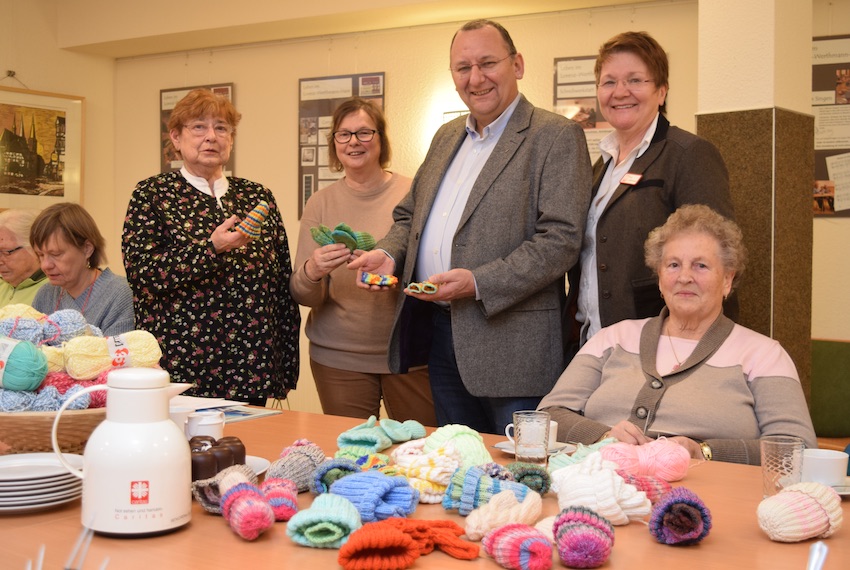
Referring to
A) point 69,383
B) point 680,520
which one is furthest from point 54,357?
point 680,520

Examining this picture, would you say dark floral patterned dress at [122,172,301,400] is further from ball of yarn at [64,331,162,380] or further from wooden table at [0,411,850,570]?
wooden table at [0,411,850,570]

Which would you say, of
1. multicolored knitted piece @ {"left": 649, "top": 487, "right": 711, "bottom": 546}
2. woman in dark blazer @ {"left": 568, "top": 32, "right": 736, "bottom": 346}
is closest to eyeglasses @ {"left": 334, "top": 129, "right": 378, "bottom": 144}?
woman in dark blazer @ {"left": 568, "top": 32, "right": 736, "bottom": 346}

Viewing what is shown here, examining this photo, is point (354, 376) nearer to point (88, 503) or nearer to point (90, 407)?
point (90, 407)

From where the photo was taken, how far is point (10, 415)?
5.43 feet

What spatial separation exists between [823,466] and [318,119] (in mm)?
4764

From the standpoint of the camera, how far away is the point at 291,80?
6.12m

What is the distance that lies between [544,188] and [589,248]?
24cm

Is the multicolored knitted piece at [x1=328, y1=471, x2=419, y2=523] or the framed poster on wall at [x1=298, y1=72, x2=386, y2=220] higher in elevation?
the framed poster on wall at [x1=298, y1=72, x2=386, y2=220]

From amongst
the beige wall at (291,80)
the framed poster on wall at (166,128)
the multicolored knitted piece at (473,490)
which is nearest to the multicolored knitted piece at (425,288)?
the multicolored knitted piece at (473,490)

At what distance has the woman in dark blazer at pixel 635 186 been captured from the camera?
9.08 ft

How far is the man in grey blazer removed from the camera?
2.78 metres

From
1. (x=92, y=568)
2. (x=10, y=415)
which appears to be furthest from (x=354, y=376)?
(x=92, y=568)

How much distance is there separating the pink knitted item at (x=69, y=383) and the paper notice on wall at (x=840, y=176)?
12.4 ft

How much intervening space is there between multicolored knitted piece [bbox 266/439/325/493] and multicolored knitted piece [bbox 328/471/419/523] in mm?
137
